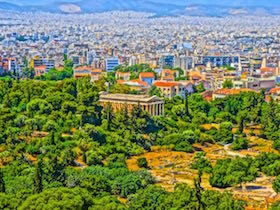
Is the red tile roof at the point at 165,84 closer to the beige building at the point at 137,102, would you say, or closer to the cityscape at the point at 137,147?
the cityscape at the point at 137,147

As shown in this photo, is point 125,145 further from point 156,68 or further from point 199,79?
point 156,68

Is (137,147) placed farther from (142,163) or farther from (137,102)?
(137,102)

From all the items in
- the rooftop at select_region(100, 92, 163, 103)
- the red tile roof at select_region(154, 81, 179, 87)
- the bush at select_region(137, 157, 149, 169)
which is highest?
the rooftop at select_region(100, 92, 163, 103)

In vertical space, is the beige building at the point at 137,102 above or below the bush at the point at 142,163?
above

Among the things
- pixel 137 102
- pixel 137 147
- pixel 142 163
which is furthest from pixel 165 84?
pixel 142 163

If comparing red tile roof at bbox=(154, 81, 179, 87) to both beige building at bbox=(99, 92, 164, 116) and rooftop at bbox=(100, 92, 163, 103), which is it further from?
beige building at bbox=(99, 92, 164, 116)

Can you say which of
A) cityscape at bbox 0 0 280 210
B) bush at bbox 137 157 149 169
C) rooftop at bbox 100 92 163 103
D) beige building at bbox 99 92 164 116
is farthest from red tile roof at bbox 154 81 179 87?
bush at bbox 137 157 149 169

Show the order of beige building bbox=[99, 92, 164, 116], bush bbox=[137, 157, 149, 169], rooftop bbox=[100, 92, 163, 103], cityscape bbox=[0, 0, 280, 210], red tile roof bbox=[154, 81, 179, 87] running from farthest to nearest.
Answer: red tile roof bbox=[154, 81, 179, 87] < rooftop bbox=[100, 92, 163, 103] < beige building bbox=[99, 92, 164, 116] < bush bbox=[137, 157, 149, 169] < cityscape bbox=[0, 0, 280, 210]

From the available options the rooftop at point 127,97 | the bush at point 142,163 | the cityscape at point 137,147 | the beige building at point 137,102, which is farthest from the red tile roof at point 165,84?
the bush at point 142,163

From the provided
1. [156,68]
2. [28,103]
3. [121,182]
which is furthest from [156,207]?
[156,68]
